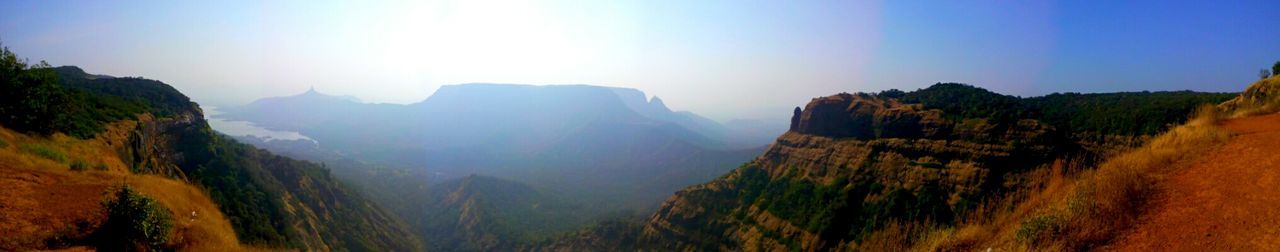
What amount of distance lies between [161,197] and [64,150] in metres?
9.11

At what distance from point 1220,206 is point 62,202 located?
26.4 m

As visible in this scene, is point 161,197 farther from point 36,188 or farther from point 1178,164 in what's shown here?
point 1178,164

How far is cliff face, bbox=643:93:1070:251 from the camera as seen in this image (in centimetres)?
4169

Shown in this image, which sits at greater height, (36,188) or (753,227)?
(36,188)

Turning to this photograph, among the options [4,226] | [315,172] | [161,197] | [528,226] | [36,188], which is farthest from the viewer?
[528,226]

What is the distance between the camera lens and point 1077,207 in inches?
357

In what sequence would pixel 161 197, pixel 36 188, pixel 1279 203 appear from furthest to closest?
1. pixel 161 197
2. pixel 36 188
3. pixel 1279 203

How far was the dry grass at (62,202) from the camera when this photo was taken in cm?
1093

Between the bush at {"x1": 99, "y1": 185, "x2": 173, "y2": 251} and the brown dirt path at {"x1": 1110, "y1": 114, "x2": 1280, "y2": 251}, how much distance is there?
21.1m

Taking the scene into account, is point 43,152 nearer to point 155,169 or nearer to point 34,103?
point 34,103

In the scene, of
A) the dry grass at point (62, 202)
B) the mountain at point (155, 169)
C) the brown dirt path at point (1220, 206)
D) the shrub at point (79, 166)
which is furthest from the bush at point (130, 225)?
the brown dirt path at point (1220, 206)

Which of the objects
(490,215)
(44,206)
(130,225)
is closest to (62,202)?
(44,206)

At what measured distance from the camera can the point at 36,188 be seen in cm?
1284

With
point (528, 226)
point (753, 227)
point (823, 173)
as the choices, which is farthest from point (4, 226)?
point (528, 226)
